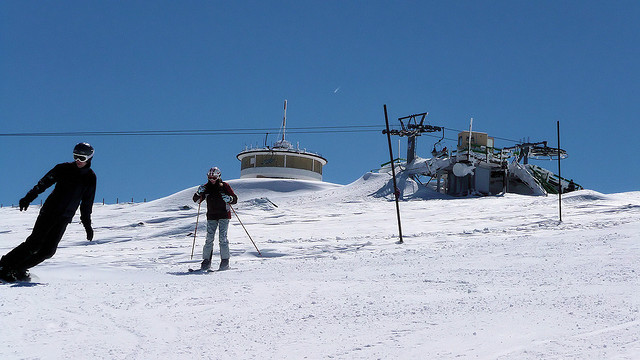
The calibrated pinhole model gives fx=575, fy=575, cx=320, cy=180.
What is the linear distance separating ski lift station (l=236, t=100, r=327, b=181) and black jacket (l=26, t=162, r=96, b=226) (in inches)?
1626

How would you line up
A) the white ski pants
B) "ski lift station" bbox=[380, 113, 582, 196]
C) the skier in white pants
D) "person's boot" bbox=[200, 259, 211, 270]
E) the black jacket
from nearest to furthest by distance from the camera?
the black jacket, "person's boot" bbox=[200, 259, 211, 270], the white ski pants, the skier in white pants, "ski lift station" bbox=[380, 113, 582, 196]

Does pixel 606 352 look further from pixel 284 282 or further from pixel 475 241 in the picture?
pixel 475 241

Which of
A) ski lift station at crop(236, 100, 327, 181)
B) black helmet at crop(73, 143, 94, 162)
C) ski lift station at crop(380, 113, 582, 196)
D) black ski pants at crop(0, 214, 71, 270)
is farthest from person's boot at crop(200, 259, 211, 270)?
ski lift station at crop(236, 100, 327, 181)

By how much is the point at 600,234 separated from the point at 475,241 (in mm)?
2205

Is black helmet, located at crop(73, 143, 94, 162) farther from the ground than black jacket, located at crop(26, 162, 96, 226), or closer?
farther from the ground

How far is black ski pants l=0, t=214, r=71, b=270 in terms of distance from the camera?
7.19 metres

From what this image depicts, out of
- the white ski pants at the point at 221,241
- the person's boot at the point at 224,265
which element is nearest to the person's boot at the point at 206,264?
the white ski pants at the point at 221,241

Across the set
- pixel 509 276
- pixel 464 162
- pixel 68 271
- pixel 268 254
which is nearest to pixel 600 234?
pixel 509 276

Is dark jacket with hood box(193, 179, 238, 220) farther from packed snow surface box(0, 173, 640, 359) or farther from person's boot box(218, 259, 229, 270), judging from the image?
packed snow surface box(0, 173, 640, 359)

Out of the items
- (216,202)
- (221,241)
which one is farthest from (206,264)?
(216,202)

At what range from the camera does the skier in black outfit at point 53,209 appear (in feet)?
23.6

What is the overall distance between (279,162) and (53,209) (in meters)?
42.0

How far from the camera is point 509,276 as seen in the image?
6836mm

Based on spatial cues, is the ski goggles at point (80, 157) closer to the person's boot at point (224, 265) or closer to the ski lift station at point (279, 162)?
the person's boot at point (224, 265)
